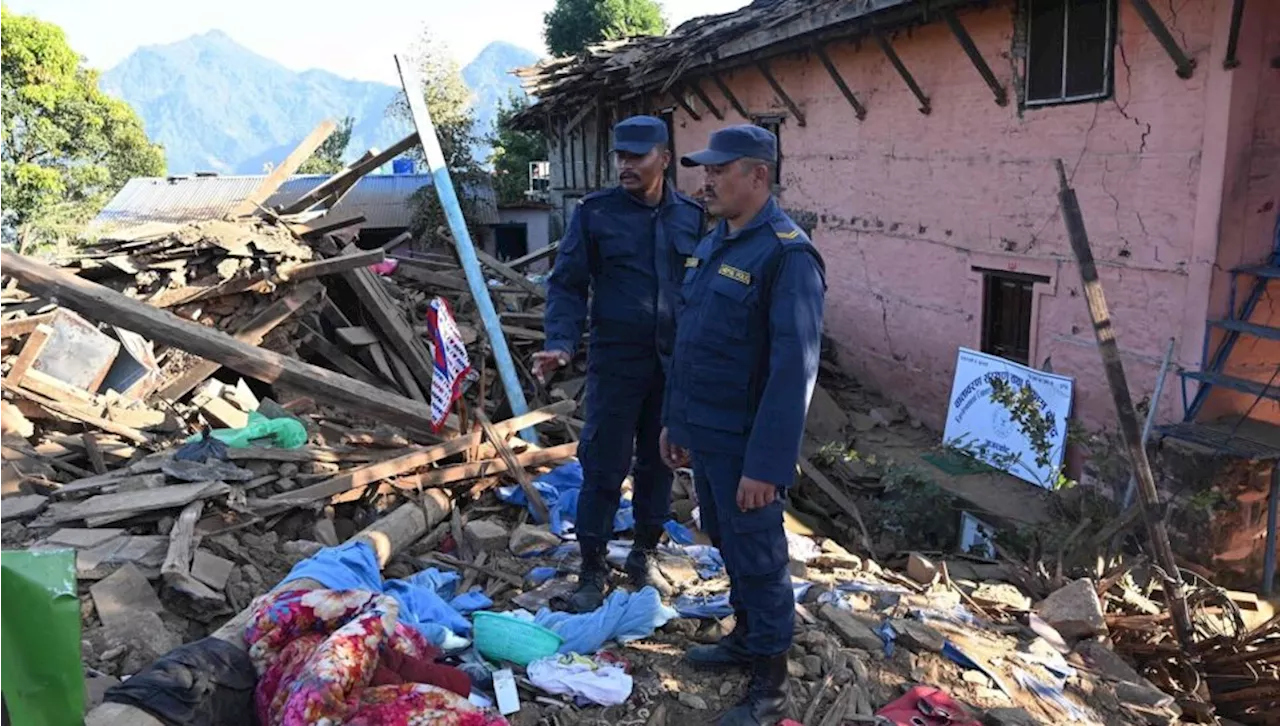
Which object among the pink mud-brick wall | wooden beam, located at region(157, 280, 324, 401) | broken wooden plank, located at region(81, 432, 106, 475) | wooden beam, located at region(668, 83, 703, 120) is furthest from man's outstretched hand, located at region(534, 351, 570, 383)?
wooden beam, located at region(668, 83, 703, 120)

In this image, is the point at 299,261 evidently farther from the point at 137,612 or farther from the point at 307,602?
the point at 307,602

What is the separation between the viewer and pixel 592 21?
29078 mm

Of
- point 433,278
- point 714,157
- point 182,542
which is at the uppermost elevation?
point 714,157

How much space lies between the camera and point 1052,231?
8148 mm

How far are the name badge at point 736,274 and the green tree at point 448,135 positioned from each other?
19.0 m

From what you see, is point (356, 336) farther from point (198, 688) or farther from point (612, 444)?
point (198, 688)

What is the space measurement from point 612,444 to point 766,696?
1318 mm

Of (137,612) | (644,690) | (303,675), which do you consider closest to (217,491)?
(137,612)

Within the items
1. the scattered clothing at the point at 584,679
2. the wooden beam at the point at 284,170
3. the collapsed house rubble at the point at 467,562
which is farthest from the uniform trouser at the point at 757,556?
the wooden beam at the point at 284,170

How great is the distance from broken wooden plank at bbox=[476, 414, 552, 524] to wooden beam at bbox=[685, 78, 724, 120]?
372 inches

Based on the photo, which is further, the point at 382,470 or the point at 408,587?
the point at 382,470

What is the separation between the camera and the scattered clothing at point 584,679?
3.32 m

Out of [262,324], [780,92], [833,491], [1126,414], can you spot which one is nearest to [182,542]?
[1126,414]

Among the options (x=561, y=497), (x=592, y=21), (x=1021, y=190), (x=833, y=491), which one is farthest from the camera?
(x=592, y=21)
